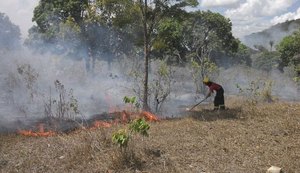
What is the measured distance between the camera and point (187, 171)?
6.35 metres

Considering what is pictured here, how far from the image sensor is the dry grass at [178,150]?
6605 mm

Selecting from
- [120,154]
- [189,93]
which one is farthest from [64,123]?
[189,93]

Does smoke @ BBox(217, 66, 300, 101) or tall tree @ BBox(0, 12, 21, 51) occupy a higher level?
tall tree @ BBox(0, 12, 21, 51)


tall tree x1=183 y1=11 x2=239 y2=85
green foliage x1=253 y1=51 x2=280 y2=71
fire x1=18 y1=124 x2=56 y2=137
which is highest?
tall tree x1=183 y1=11 x2=239 y2=85

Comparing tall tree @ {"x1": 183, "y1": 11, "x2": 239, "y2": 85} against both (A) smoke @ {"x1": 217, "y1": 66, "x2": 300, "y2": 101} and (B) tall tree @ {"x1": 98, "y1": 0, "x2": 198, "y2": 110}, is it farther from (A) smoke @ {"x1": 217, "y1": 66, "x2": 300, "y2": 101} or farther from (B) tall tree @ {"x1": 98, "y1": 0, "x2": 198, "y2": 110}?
(B) tall tree @ {"x1": 98, "y1": 0, "x2": 198, "y2": 110}

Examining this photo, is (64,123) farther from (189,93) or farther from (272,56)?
(272,56)

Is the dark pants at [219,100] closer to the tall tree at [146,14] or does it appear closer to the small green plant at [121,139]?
the tall tree at [146,14]

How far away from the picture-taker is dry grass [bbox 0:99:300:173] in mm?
6605

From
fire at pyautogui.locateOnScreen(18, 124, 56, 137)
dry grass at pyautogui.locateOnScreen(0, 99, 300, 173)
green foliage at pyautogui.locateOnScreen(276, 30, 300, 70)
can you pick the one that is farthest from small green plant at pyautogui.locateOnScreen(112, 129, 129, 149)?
green foliage at pyautogui.locateOnScreen(276, 30, 300, 70)

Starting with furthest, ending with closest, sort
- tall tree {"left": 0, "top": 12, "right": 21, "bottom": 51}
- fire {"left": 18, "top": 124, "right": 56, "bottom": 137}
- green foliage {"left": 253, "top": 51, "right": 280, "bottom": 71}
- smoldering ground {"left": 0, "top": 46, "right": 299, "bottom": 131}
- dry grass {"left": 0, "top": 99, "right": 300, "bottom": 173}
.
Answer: green foliage {"left": 253, "top": 51, "right": 280, "bottom": 71}
tall tree {"left": 0, "top": 12, "right": 21, "bottom": 51}
smoldering ground {"left": 0, "top": 46, "right": 299, "bottom": 131}
fire {"left": 18, "top": 124, "right": 56, "bottom": 137}
dry grass {"left": 0, "top": 99, "right": 300, "bottom": 173}

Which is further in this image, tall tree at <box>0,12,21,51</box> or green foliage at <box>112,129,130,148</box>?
tall tree at <box>0,12,21,51</box>

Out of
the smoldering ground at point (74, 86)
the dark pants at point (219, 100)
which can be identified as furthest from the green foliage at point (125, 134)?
the dark pants at point (219, 100)

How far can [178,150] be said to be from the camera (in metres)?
7.33

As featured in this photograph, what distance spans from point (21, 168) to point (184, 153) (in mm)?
2998
